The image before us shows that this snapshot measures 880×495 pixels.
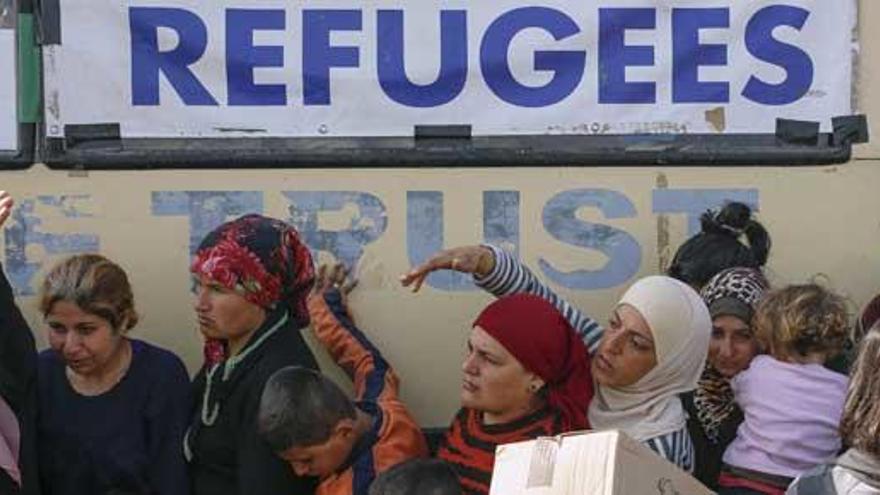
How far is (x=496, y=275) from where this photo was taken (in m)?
4.54

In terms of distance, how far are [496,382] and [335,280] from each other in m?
0.63

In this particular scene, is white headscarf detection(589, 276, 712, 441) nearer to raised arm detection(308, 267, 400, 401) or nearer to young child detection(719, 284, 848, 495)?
young child detection(719, 284, 848, 495)

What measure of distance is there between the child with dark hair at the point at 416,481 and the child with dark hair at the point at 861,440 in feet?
2.72

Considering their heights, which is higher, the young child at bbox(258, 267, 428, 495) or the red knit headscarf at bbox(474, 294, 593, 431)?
the red knit headscarf at bbox(474, 294, 593, 431)

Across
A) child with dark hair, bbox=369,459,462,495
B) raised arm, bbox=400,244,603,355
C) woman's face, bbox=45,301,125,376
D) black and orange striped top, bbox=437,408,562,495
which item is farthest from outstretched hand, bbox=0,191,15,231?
black and orange striped top, bbox=437,408,562,495

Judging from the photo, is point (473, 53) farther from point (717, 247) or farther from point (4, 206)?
point (4, 206)

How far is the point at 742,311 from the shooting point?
4.68 metres

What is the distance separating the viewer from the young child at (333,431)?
4285mm

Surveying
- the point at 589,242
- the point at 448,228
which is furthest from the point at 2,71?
the point at 589,242

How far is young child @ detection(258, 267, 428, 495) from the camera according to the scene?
14.1ft

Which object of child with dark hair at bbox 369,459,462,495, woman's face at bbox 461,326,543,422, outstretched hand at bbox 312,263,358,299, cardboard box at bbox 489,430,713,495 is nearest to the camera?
cardboard box at bbox 489,430,713,495

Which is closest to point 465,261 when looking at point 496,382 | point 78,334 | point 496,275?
point 496,275

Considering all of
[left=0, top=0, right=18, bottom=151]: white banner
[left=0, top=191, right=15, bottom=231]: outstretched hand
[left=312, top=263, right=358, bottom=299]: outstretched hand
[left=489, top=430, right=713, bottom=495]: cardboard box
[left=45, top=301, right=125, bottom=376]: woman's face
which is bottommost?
[left=489, top=430, right=713, bottom=495]: cardboard box

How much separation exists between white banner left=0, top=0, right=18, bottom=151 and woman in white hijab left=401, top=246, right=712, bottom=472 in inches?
41.9
